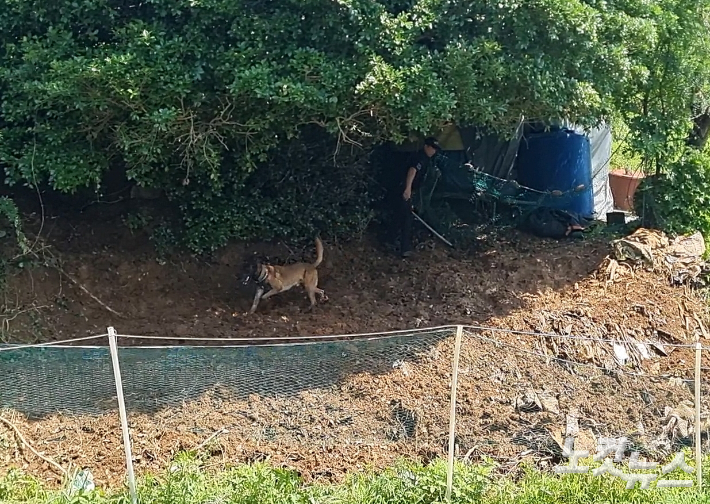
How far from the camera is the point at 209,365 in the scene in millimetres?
5309

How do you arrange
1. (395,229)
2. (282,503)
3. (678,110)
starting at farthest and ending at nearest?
(395,229), (678,110), (282,503)

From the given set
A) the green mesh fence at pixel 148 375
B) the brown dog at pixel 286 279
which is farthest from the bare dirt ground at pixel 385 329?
the brown dog at pixel 286 279

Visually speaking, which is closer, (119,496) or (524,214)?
(119,496)

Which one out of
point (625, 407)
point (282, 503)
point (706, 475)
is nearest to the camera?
point (282, 503)

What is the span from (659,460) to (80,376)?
401cm

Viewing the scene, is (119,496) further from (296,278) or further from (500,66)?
(500,66)

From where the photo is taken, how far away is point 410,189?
8.95m

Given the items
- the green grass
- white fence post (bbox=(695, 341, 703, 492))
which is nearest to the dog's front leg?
the green grass

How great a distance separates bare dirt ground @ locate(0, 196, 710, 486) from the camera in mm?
5242

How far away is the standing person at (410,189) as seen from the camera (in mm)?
8914

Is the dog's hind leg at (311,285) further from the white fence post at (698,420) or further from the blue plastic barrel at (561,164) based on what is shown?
the blue plastic barrel at (561,164)

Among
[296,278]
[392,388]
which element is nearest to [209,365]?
[392,388]

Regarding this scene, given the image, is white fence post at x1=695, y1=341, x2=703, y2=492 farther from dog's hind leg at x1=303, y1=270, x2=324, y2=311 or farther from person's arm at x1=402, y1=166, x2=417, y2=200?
person's arm at x1=402, y1=166, x2=417, y2=200

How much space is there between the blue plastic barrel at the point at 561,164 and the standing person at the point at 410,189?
7.55ft
